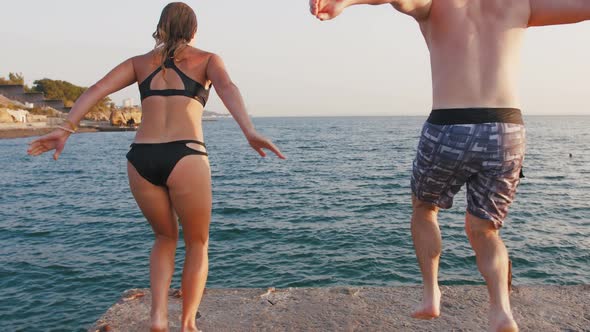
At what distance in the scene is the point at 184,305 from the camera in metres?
3.38

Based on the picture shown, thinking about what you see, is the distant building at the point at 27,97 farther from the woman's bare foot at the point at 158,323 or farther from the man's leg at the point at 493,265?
the man's leg at the point at 493,265

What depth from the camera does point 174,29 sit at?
10.4 ft

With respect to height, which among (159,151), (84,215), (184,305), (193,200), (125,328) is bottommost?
(84,215)

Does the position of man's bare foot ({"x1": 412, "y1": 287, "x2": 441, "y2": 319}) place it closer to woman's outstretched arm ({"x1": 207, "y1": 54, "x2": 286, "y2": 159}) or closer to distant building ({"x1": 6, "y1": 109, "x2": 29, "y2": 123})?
woman's outstretched arm ({"x1": 207, "y1": 54, "x2": 286, "y2": 159})

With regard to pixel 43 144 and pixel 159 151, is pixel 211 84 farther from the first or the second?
pixel 43 144

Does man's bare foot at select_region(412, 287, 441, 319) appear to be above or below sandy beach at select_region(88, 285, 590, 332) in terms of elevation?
above

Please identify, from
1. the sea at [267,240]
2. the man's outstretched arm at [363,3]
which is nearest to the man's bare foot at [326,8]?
the man's outstretched arm at [363,3]

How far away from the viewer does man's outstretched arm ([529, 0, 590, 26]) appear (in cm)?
262

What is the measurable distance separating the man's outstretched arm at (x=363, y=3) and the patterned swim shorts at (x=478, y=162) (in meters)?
0.68

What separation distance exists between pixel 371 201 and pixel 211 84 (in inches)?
671

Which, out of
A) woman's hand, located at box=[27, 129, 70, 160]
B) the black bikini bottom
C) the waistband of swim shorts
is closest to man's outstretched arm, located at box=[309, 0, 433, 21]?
the waistband of swim shorts

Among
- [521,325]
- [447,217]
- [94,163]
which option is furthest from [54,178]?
[521,325]

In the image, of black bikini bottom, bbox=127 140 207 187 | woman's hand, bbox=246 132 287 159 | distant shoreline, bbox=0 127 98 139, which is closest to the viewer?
woman's hand, bbox=246 132 287 159

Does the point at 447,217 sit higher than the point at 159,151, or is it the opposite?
the point at 159,151
